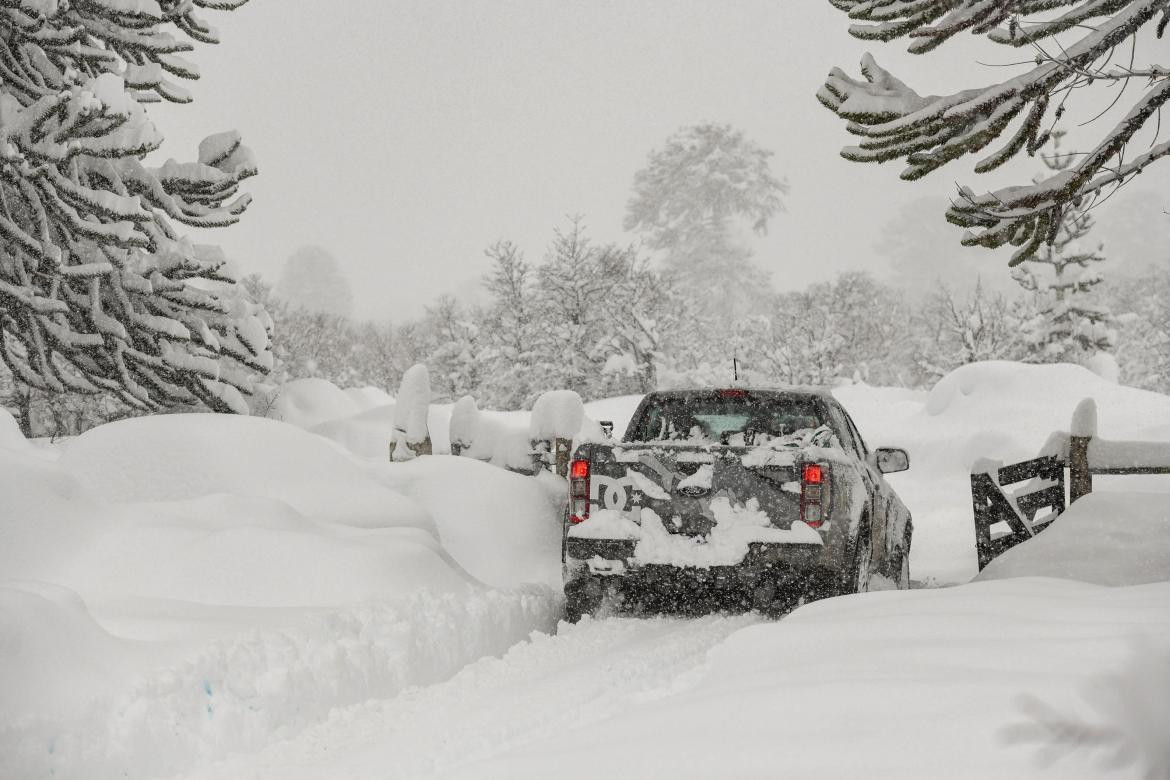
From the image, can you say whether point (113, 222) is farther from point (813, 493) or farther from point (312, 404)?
point (312, 404)

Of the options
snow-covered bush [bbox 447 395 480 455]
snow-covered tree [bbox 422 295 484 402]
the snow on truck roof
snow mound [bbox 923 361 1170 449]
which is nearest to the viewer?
the snow on truck roof

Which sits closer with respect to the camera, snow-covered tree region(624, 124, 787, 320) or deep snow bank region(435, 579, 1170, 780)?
deep snow bank region(435, 579, 1170, 780)

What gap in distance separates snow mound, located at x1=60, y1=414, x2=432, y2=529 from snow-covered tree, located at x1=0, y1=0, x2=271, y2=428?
9.56 feet

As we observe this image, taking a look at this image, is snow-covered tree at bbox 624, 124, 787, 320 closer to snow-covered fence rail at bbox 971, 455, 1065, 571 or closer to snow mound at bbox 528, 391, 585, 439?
snow mound at bbox 528, 391, 585, 439

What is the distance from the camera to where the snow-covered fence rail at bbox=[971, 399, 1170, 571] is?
8070 millimetres

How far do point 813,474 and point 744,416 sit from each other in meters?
1.13

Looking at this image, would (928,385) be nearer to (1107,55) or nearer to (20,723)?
(1107,55)

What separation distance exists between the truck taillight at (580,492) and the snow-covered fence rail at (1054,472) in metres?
4.28

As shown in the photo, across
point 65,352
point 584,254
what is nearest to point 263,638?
point 65,352

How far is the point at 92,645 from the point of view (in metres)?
3.86

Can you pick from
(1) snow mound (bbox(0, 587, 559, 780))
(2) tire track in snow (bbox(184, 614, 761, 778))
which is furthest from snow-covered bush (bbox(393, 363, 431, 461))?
(1) snow mound (bbox(0, 587, 559, 780))

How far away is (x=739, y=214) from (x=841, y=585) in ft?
175

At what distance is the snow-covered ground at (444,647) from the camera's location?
215 centimetres

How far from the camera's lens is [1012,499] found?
852 centimetres
